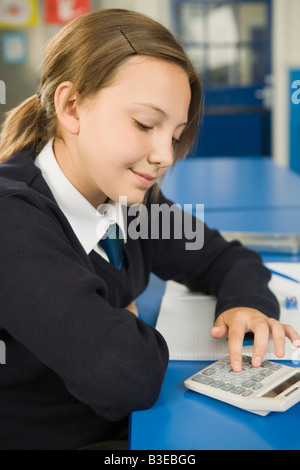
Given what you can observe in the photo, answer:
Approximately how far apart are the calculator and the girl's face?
28 centimetres

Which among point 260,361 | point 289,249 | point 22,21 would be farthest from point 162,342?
point 22,21

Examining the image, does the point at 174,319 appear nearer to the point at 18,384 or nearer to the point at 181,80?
the point at 18,384

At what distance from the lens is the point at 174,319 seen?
0.86 metres

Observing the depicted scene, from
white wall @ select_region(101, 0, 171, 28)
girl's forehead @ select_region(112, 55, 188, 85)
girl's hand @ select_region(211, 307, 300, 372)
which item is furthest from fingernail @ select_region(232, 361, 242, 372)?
white wall @ select_region(101, 0, 171, 28)

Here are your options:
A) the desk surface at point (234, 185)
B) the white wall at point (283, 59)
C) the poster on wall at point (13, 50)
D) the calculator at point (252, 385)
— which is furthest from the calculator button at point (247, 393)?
the white wall at point (283, 59)

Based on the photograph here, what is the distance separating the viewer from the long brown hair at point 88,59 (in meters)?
0.75

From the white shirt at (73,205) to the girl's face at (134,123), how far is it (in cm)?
5

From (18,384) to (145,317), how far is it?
→ 233 mm

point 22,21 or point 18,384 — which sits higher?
point 22,21

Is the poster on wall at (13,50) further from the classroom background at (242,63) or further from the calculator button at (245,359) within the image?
the calculator button at (245,359)

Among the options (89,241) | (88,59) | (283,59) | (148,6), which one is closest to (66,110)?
(88,59)

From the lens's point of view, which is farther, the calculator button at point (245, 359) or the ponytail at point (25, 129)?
the ponytail at point (25, 129)

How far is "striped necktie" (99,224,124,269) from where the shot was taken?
0.85 meters
